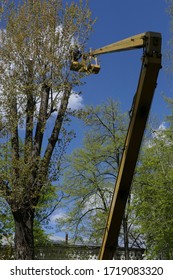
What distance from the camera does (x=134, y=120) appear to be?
579cm

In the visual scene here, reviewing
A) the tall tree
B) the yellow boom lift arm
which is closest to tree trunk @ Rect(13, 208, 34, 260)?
the tall tree

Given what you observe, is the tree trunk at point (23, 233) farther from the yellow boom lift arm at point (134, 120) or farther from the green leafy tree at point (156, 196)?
the green leafy tree at point (156, 196)

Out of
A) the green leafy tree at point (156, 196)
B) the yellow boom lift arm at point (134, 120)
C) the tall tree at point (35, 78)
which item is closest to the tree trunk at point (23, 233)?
the tall tree at point (35, 78)

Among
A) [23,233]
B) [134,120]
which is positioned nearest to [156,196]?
[23,233]

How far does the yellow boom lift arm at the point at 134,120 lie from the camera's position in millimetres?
5473

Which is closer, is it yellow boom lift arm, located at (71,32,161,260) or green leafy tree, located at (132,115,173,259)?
yellow boom lift arm, located at (71,32,161,260)

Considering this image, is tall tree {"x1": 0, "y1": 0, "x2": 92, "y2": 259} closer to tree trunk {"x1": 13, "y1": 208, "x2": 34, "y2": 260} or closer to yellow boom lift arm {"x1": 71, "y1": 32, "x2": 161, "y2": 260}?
tree trunk {"x1": 13, "y1": 208, "x2": 34, "y2": 260}

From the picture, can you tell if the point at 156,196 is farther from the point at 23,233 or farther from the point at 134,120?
the point at 134,120

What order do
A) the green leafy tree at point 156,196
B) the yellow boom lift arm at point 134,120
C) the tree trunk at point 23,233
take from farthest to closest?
1. the green leafy tree at point 156,196
2. the tree trunk at point 23,233
3. the yellow boom lift arm at point 134,120

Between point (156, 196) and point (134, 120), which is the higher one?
point (156, 196)

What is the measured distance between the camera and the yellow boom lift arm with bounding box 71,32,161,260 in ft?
18.0

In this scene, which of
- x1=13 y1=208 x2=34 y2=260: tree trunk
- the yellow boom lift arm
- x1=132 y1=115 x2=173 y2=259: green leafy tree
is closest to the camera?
the yellow boom lift arm

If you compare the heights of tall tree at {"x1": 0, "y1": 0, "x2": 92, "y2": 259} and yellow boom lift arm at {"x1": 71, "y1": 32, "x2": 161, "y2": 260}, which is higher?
tall tree at {"x1": 0, "y1": 0, "x2": 92, "y2": 259}
